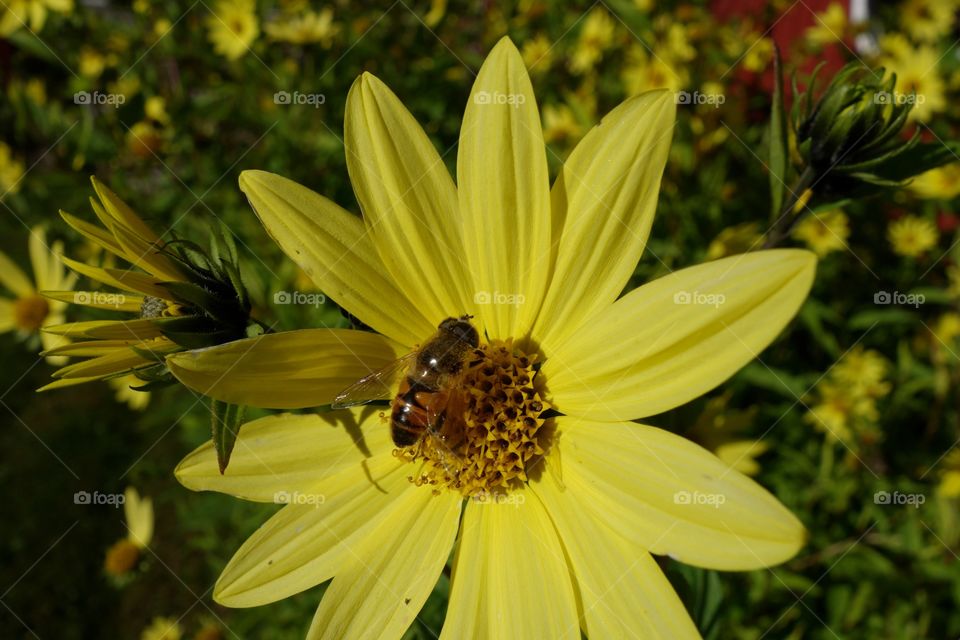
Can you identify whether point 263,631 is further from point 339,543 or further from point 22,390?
point 22,390

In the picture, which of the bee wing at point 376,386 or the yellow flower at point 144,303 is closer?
the yellow flower at point 144,303

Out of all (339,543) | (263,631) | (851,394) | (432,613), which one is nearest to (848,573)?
(851,394)

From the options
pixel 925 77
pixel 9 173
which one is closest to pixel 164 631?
pixel 9 173

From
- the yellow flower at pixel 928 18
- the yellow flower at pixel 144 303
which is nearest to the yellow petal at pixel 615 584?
the yellow flower at pixel 144 303

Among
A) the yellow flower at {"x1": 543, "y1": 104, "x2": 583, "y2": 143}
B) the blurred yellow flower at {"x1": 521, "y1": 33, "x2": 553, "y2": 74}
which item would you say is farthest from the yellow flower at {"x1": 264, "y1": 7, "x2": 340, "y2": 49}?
the yellow flower at {"x1": 543, "y1": 104, "x2": 583, "y2": 143}

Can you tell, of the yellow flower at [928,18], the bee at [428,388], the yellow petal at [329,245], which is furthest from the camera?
the yellow flower at [928,18]

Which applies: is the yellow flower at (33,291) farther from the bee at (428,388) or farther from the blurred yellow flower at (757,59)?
the blurred yellow flower at (757,59)

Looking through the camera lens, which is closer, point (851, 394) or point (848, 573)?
point (848, 573)
